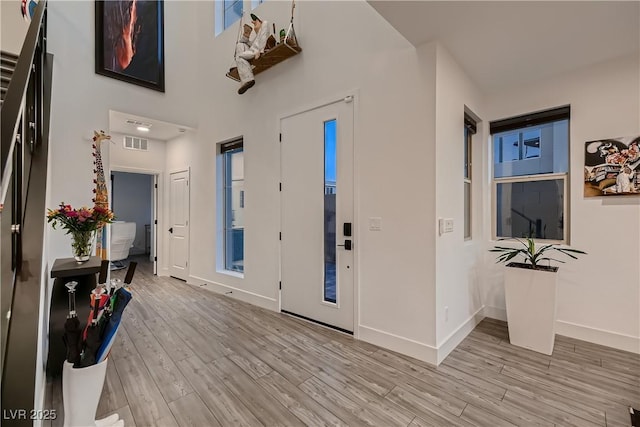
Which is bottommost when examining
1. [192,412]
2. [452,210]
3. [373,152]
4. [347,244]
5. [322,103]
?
[192,412]

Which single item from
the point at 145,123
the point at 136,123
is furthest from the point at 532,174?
the point at 136,123

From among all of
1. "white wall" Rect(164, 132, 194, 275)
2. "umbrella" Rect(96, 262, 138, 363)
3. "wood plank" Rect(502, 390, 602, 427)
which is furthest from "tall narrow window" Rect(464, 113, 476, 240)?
"white wall" Rect(164, 132, 194, 275)

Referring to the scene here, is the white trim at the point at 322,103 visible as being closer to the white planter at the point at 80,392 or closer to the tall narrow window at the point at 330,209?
the tall narrow window at the point at 330,209

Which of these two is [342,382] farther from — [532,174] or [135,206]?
[135,206]

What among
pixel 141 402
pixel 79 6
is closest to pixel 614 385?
pixel 141 402

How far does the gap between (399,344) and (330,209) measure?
147 cm

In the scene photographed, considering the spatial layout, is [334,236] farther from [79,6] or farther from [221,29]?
[79,6]

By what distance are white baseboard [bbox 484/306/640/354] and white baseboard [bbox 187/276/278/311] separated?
3.14 m

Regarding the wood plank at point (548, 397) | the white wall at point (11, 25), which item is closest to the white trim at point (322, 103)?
the wood plank at point (548, 397)

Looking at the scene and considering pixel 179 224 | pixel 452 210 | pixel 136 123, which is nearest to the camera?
pixel 452 210

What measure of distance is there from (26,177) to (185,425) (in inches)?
66.9

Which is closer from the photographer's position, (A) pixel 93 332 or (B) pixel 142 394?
(A) pixel 93 332

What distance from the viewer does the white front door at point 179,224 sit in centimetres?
532

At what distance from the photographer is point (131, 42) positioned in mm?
4465
